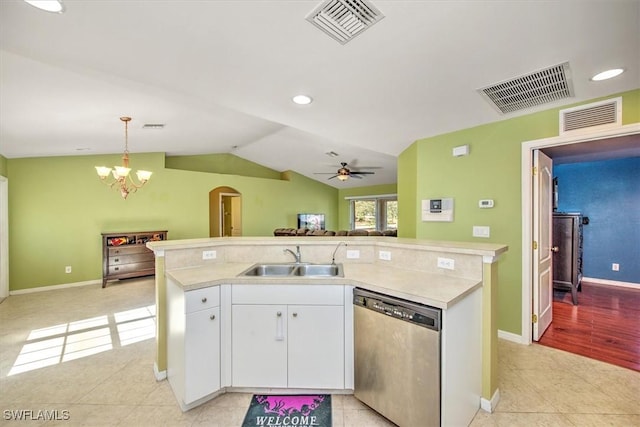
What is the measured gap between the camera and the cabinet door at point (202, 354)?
181cm

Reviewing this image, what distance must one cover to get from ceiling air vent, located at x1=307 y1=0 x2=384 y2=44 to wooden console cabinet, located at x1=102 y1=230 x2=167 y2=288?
17.6 ft

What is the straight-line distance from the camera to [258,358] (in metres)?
1.95

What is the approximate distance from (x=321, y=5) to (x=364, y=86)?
3.14 ft

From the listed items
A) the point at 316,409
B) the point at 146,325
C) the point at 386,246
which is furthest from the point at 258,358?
the point at 146,325

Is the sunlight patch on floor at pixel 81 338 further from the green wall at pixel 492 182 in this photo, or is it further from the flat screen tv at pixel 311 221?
the flat screen tv at pixel 311 221

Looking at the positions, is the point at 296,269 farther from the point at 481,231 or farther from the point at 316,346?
the point at 481,231

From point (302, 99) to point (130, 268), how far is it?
4.81 metres

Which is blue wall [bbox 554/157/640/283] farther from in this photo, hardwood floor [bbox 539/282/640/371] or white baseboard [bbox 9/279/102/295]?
white baseboard [bbox 9/279/102/295]

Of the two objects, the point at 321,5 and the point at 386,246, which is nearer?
the point at 321,5

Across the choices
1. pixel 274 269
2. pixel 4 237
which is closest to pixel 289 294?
pixel 274 269

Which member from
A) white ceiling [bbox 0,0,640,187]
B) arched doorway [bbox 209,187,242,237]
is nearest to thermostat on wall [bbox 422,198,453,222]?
white ceiling [bbox 0,0,640,187]

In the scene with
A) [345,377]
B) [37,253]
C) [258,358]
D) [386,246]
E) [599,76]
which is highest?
[599,76]

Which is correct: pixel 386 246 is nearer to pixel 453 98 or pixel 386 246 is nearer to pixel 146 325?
pixel 453 98

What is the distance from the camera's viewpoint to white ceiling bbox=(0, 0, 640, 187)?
1531 mm
